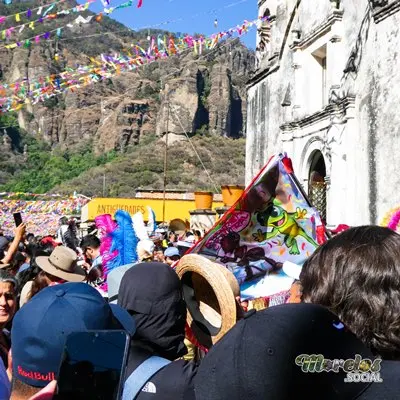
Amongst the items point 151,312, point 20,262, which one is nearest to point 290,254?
point 151,312

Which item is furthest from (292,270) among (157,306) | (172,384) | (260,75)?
(260,75)

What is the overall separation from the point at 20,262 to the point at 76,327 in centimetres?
474

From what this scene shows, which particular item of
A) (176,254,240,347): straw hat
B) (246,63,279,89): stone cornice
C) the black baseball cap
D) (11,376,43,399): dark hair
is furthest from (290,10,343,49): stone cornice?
the black baseball cap

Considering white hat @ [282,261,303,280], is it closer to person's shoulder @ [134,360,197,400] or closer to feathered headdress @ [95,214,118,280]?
person's shoulder @ [134,360,197,400]

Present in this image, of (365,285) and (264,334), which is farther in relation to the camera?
(365,285)

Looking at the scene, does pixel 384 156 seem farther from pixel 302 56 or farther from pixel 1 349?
pixel 1 349

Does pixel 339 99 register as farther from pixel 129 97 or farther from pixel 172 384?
pixel 129 97

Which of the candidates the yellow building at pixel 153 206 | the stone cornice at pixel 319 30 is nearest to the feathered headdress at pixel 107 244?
the stone cornice at pixel 319 30

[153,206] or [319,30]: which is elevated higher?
[319,30]

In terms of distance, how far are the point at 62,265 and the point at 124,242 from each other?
2013 mm

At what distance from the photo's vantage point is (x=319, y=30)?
12289 mm

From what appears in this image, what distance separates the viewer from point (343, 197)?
11203mm

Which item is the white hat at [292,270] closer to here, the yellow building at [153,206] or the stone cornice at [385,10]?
the stone cornice at [385,10]

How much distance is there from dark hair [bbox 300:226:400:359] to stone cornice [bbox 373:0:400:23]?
10.0m
